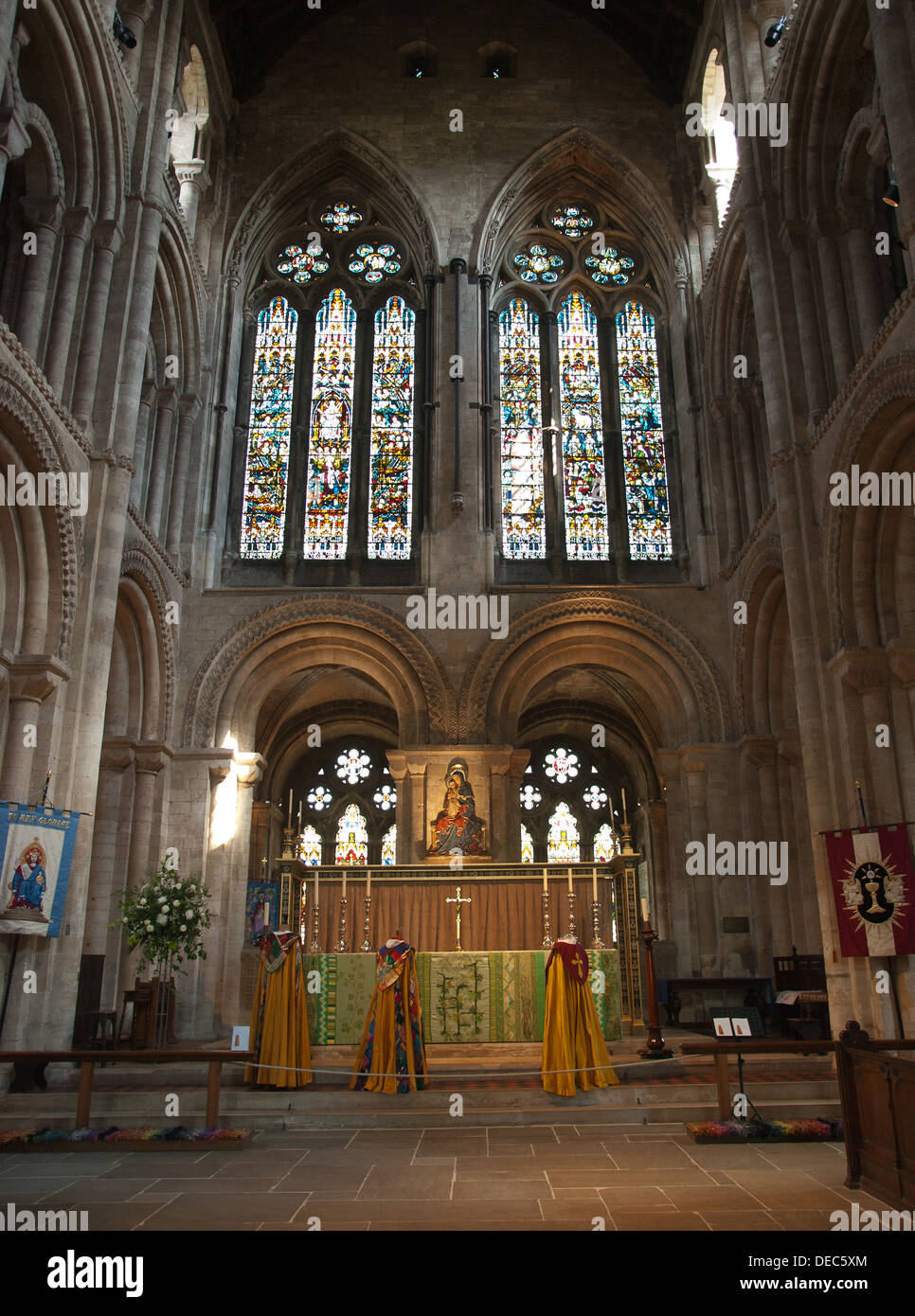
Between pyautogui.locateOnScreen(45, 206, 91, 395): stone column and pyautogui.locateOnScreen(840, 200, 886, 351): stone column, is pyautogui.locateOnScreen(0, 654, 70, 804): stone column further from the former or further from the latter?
pyautogui.locateOnScreen(840, 200, 886, 351): stone column

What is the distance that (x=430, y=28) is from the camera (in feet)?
70.4

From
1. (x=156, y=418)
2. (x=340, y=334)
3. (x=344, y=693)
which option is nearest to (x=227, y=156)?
(x=340, y=334)

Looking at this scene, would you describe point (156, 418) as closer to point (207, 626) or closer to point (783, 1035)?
point (207, 626)

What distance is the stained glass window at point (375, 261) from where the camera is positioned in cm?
2058

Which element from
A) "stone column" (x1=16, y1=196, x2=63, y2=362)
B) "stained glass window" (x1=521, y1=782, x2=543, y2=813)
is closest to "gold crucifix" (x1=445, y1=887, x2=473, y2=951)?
"stone column" (x1=16, y1=196, x2=63, y2=362)

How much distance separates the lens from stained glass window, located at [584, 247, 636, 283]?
20609mm

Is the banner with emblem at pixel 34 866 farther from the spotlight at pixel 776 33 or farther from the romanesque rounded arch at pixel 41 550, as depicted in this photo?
the spotlight at pixel 776 33

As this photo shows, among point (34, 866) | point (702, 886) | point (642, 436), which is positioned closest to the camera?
point (34, 866)

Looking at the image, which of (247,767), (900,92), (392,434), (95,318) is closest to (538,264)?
(392,434)

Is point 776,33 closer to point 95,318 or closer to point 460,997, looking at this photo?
point 95,318

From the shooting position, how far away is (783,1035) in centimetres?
1312

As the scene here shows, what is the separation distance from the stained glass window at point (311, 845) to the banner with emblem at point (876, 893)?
14.7 m

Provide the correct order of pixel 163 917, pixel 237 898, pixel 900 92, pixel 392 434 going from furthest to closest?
pixel 392 434 → pixel 237 898 → pixel 163 917 → pixel 900 92

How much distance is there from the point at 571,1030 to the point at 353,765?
1578 centimetres
